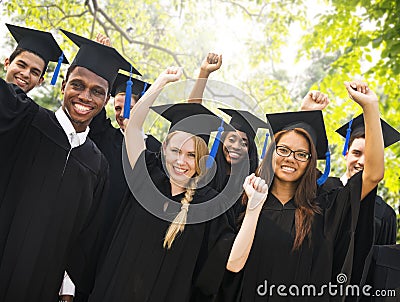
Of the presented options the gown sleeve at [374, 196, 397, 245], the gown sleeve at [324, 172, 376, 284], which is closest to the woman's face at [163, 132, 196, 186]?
the gown sleeve at [324, 172, 376, 284]

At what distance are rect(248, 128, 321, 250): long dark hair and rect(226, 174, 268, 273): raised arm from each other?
0.31 m

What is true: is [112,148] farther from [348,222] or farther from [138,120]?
[348,222]

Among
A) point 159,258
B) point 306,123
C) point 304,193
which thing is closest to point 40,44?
point 159,258

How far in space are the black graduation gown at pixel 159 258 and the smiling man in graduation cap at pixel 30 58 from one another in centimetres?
108

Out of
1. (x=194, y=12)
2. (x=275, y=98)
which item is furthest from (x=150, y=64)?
(x=275, y=98)

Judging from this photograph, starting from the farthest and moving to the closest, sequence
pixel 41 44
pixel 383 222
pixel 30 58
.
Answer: pixel 383 222 < pixel 41 44 < pixel 30 58

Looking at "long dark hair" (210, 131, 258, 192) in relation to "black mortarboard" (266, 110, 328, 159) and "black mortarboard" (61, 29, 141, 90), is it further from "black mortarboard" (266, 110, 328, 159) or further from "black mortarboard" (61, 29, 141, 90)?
"black mortarboard" (61, 29, 141, 90)

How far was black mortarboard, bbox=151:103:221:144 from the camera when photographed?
132 inches

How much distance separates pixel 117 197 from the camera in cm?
370

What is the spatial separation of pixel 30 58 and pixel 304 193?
6.33 ft

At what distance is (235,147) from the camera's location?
391cm

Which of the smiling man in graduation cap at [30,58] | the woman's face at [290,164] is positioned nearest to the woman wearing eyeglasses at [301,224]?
the woman's face at [290,164]

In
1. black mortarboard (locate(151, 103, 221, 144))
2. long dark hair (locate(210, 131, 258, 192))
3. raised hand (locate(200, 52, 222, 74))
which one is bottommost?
long dark hair (locate(210, 131, 258, 192))

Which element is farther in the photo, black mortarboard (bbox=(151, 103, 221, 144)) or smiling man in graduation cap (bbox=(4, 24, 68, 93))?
smiling man in graduation cap (bbox=(4, 24, 68, 93))
